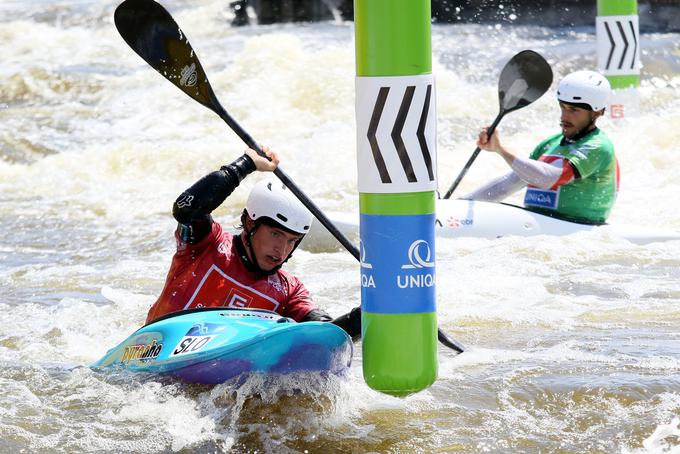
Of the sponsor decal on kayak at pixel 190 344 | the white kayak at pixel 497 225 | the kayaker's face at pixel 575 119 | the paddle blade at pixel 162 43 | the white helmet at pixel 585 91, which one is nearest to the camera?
the sponsor decal on kayak at pixel 190 344

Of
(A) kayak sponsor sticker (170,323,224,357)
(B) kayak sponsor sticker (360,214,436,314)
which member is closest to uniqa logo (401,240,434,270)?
(B) kayak sponsor sticker (360,214,436,314)

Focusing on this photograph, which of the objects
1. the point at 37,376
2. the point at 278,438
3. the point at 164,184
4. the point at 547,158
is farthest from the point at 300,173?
the point at 278,438

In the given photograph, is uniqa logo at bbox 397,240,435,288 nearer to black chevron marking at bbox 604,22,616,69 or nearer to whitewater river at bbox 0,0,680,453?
whitewater river at bbox 0,0,680,453

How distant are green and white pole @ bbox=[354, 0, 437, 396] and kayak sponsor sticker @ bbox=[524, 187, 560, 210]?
431 centimetres

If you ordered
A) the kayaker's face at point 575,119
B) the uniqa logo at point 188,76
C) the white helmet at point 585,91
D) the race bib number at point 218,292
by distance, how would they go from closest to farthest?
the race bib number at point 218,292 → the uniqa logo at point 188,76 → the white helmet at point 585,91 → the kayaker's face at point 575,119

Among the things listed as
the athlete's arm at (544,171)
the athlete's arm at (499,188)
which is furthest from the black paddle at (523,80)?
the athlete's arm at (544,171)

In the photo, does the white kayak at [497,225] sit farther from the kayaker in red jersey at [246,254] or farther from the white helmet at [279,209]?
the white helmet at [279,209]

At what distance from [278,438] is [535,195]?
13.7ft

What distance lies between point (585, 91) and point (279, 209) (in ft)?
11.3

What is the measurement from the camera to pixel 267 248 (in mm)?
4090

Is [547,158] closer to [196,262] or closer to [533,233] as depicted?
[533,233]

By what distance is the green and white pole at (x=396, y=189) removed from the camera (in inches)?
121

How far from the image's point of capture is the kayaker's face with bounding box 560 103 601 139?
6980mm

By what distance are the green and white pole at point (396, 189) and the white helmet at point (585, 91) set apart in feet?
12.8
